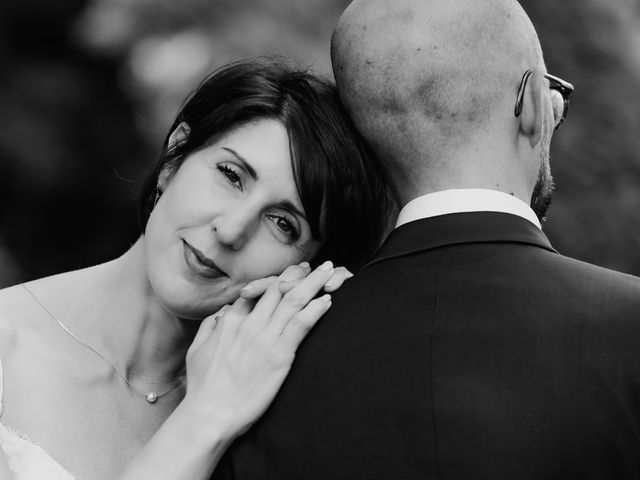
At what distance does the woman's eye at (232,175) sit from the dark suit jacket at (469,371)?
2.32 feet

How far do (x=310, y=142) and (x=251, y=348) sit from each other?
728 millimetres

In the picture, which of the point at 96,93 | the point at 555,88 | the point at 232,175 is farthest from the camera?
the point at 96,93

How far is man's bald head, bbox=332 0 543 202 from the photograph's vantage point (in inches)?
94.6

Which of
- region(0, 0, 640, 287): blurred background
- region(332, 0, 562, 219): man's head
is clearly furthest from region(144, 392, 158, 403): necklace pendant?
region(0, 0, 640, 287): blurred background

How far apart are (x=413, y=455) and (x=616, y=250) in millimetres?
5182

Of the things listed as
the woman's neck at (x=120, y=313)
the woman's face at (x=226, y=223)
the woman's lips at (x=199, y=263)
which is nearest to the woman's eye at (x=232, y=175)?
the woman's face at (x=226, y=223)

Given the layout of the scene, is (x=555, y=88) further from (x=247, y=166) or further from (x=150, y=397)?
(x=150, y=397)

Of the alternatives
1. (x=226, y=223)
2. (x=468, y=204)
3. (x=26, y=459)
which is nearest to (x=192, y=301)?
(x=226, y=223)

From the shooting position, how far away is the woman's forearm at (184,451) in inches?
98.9

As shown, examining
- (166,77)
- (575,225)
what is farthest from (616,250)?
(166,77)

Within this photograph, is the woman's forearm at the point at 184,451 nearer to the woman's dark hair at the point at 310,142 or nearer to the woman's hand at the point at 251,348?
the woman's hand at the point at 251,348

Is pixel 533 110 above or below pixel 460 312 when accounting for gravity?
above

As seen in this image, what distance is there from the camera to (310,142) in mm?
3020

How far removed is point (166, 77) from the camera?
17.2ft
